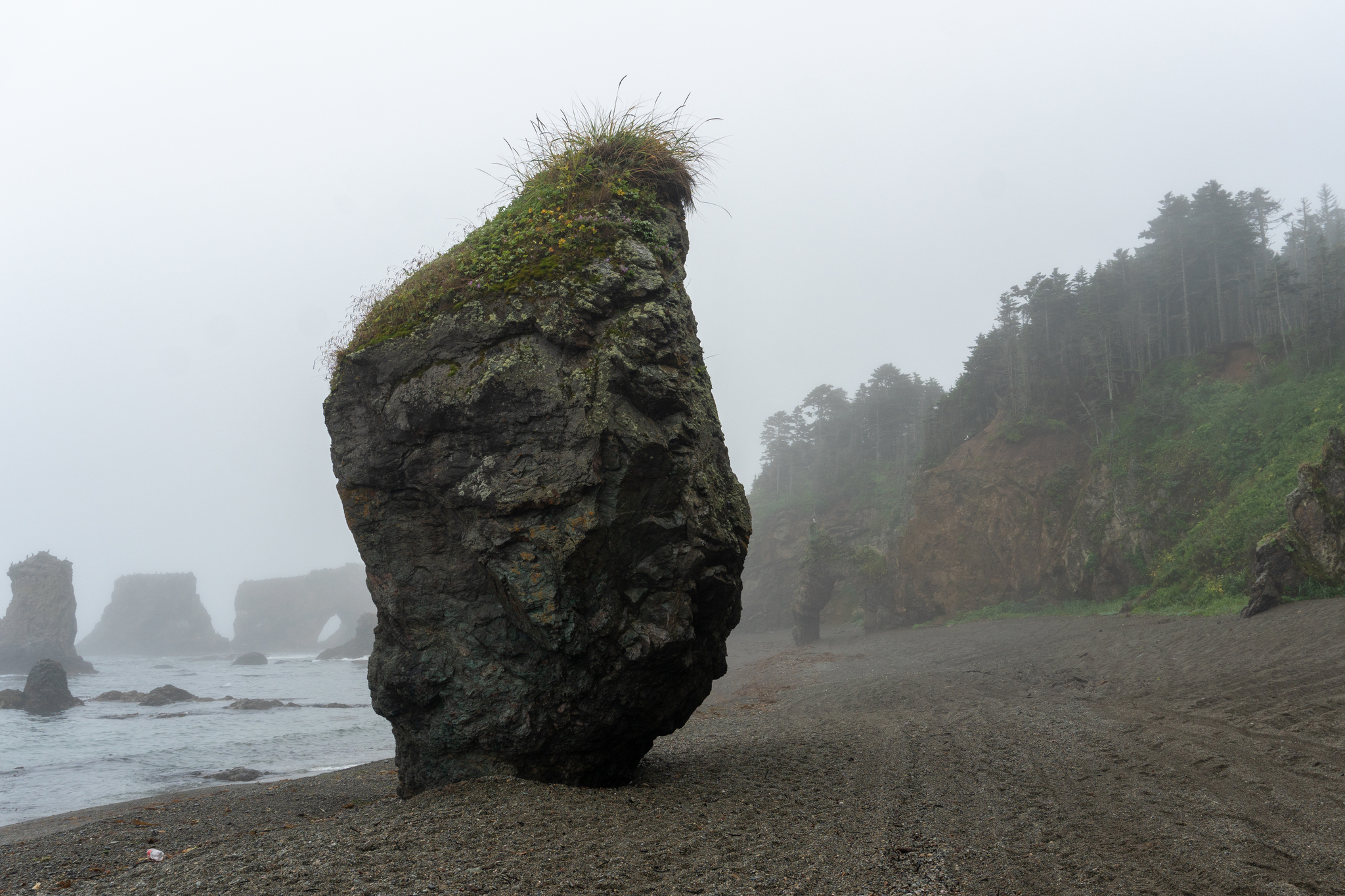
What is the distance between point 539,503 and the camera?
21.1 feet

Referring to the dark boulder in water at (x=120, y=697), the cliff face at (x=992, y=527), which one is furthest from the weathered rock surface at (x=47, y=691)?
the cliff face at (x=992, y=527)

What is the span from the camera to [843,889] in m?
4.40

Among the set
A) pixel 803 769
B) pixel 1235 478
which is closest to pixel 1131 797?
pixel 803 769

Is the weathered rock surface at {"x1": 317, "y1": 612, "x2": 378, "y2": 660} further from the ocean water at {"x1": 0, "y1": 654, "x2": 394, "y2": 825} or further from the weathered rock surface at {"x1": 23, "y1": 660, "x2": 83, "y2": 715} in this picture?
the weathered rock surface at {"x1": 23, "y1": 660, "x2": 83, "y2": 715}

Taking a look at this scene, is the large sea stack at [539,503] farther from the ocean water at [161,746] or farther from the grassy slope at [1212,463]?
the grassy slope at [1212,463]

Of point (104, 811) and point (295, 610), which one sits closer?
point (104, 811)

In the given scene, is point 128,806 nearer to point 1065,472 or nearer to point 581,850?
point 581,850

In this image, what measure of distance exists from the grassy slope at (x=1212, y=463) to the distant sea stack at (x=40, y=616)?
72309mm

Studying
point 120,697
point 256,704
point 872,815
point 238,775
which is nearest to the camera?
point 872,815

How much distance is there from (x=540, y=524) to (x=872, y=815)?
4.36 meters

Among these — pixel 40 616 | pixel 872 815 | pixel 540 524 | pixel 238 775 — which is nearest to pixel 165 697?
pixel 238 775

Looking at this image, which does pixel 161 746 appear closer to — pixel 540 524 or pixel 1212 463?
pixel 540 524

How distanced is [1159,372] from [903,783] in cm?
3918

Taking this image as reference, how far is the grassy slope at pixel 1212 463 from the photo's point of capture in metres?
21.3
